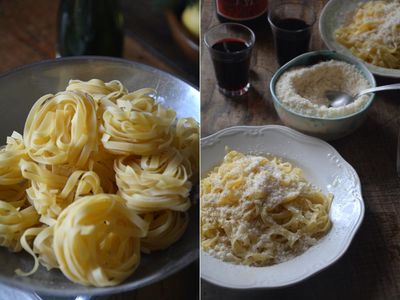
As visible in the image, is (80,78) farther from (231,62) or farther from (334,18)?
(334,18)

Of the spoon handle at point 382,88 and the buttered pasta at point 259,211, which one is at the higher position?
the spoon handle at point 382,88

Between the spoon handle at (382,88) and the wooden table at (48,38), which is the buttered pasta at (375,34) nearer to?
the spoon handle at (382,88)

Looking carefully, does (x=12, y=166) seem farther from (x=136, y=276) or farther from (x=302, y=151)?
(x=302, y=151)

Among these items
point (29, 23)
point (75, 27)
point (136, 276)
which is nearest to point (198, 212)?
point (136, 276)

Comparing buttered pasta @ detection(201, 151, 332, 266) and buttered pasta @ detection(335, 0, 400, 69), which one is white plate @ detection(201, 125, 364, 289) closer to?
buttered pasta @ detection(201, 151, 332, 266)

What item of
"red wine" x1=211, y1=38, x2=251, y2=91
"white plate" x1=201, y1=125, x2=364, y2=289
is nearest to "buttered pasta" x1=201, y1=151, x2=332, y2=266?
"white plate" x1=201, y1=125, x2=364, y2=289

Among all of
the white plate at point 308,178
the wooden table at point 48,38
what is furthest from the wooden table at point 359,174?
the wooden table at point 48,38

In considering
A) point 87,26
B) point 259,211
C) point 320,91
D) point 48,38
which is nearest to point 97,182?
point 259,211
